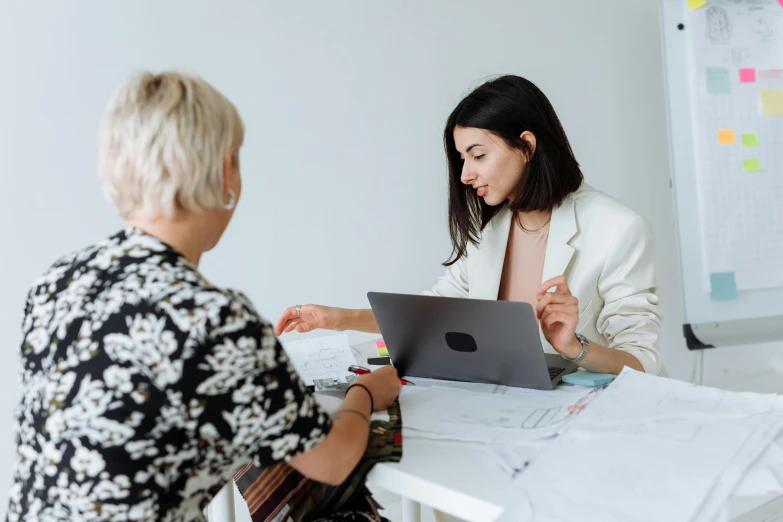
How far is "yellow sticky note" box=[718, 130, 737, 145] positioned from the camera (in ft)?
8.71

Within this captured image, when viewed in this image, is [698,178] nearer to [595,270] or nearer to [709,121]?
[709,121]

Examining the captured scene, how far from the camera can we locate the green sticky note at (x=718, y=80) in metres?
2.63

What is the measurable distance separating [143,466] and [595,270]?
1.12m

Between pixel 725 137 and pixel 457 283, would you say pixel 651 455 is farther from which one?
pixel 725 137

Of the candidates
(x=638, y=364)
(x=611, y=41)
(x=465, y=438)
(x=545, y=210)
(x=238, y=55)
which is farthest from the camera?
(x=611, y=41)

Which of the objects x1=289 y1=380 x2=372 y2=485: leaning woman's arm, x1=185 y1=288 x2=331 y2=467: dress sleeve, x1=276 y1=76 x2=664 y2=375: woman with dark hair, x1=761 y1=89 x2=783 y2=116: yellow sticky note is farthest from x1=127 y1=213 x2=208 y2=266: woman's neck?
x1=761 y1=89 x2=783 y2=116: yellow sticky note

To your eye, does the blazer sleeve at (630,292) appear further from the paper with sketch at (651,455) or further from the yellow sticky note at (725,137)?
the yellow sticky note at (725,137)

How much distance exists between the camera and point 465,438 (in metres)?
1.04

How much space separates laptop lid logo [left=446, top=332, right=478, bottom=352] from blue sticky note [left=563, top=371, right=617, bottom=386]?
0.56 ft

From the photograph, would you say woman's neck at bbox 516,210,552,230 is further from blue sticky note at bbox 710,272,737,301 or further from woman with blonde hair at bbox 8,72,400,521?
blue sticky note at bbox 710,272,737,301

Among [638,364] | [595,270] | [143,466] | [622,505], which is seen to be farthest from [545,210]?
[143,466]

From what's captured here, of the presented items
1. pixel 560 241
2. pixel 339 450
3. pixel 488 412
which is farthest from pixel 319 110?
pixel 339 450

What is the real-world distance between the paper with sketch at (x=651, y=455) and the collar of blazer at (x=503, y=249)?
53 cm

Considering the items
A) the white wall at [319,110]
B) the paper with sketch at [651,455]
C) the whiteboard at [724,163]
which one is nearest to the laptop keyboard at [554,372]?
the paper with sketch at [651,455]
